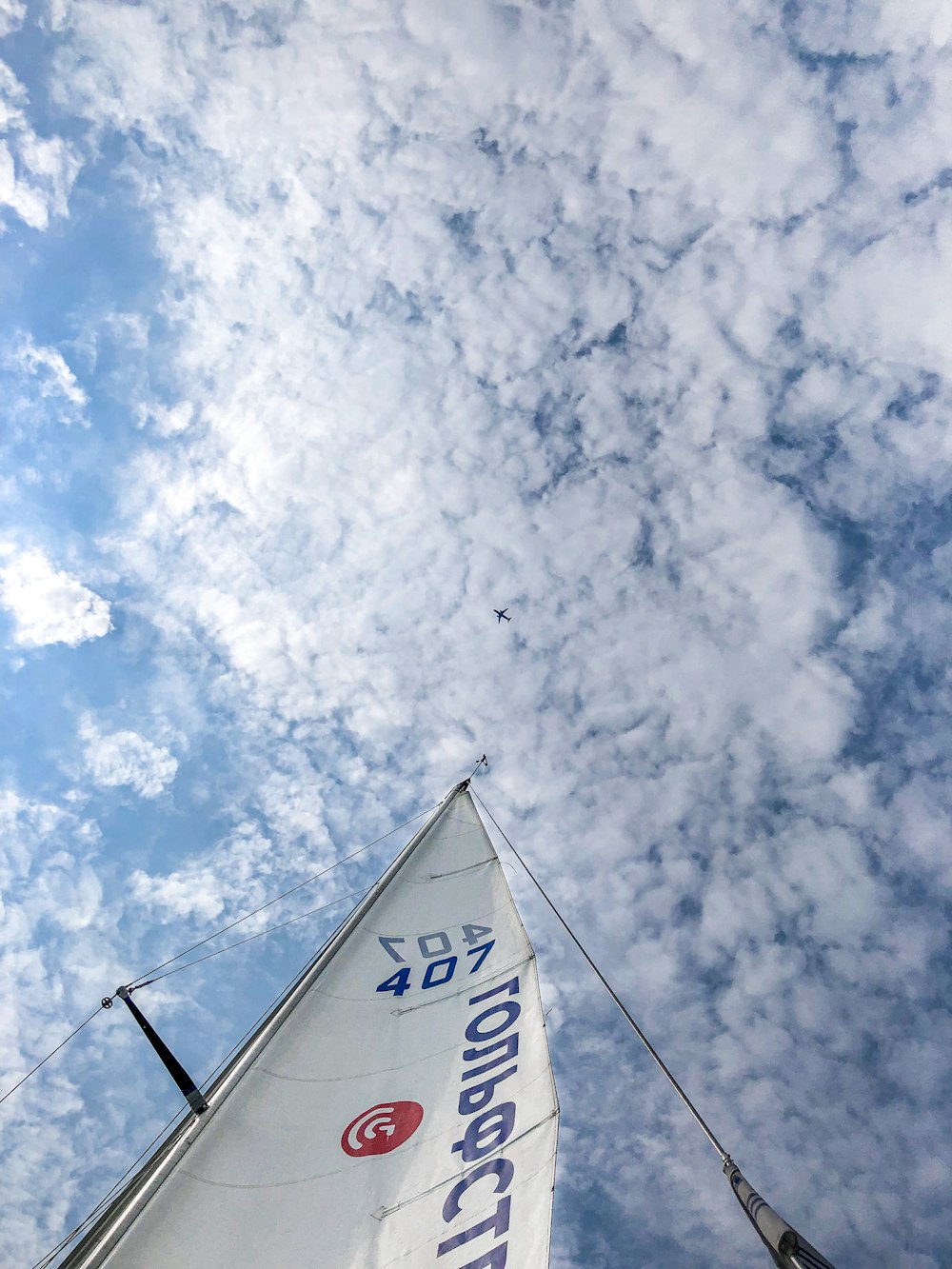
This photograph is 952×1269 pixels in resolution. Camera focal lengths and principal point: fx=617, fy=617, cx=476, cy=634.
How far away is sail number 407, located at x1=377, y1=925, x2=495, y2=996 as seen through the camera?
7723 mm

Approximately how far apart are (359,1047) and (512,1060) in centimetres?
177

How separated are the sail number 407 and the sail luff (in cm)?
66

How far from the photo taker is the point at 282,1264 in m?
4.82

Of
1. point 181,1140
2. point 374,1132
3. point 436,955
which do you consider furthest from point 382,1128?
point 436,955

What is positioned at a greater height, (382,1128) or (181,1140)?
(181,1140)

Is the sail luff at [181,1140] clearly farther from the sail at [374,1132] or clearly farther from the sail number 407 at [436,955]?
the sail number 407 at [436,955]

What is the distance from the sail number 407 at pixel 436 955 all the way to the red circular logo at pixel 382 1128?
4.48 feet

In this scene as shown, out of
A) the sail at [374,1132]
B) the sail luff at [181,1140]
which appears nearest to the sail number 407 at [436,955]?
the sail at [374,1132]

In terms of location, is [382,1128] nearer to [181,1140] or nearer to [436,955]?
[181,1140]

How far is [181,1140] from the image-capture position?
4930 mm

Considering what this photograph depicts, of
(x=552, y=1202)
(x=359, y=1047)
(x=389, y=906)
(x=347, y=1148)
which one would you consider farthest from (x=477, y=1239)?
(x=389, y=906)

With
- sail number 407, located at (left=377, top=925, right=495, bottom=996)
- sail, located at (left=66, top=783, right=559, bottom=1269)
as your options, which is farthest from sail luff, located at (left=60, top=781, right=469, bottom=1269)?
sail number 407, located at (left=377, top=925, right=495, bottom=996)

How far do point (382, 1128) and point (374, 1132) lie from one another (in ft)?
0.27

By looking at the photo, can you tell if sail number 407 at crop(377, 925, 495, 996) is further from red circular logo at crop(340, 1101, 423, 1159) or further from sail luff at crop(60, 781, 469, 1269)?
red circular logo at crop(340, 1101, 423, 1159)
